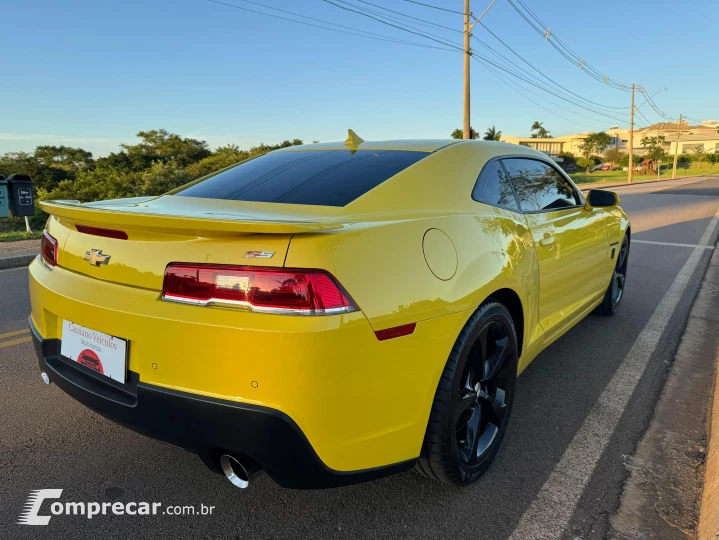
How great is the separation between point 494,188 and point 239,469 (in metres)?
1.88

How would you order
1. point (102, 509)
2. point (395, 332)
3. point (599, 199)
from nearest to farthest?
point (395, 332)
point (102, 509)
point (599, 199)

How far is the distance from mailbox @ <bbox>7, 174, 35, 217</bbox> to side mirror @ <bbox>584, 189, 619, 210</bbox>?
11.1 metres

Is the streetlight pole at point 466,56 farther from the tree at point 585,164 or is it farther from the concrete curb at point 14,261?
the tree at point 585,164

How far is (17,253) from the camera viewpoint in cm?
828

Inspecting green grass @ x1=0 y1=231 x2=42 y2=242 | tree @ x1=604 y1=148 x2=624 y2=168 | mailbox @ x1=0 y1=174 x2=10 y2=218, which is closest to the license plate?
green grass @ x1=0 y1=231 x2=42 y2=242

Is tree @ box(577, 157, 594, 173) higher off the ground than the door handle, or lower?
higher

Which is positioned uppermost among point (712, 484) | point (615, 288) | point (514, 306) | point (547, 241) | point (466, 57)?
point (466, 57)

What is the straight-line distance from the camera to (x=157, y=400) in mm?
1803

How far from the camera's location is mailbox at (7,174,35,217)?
36.4 feet

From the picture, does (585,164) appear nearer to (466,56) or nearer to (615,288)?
(466,56)

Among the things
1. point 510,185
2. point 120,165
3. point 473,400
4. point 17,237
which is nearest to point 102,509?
point 473,400

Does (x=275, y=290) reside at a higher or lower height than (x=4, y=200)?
lower

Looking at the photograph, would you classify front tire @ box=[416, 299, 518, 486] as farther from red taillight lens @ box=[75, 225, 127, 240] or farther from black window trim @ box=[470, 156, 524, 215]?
red taillight lens @ box=[75, 225, 127, 240]

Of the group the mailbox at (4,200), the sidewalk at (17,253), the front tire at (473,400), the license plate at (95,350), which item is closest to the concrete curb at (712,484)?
the front tire at (473,400)
